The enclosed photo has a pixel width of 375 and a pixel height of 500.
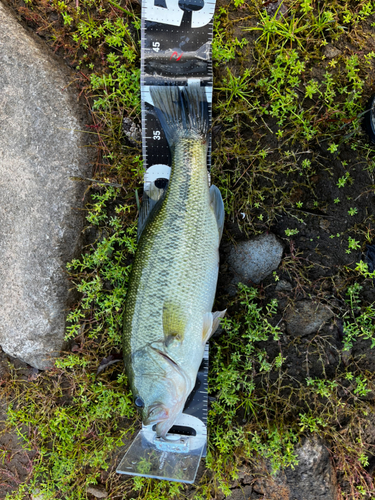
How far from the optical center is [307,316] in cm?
295

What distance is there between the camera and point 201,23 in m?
2.90

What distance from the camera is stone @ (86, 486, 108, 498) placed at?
122 inches

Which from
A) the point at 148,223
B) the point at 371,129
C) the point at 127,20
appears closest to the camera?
the point at 148,223

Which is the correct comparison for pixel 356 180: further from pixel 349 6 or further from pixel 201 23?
pixel 201 23

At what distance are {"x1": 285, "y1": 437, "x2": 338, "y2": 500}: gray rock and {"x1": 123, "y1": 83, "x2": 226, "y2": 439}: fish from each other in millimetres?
1402

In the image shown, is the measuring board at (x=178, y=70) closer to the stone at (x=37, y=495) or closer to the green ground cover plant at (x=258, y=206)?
the green ground cover plant at (x=258, y=206)

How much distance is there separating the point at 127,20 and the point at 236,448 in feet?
14.0

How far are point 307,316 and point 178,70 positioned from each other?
8.59ft

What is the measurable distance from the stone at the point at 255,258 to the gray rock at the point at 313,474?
1622mm

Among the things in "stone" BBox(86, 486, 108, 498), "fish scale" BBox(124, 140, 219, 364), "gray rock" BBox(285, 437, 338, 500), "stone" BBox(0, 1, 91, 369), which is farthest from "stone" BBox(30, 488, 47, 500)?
"gray rock" BBox(285, 437, 338, 500)

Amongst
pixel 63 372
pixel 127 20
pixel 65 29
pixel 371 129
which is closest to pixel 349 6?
pixel 371 129

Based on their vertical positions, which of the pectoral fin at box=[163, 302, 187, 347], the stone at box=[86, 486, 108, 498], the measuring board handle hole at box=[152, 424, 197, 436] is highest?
the pectoral fin at box=[163, 302, 187, 347]

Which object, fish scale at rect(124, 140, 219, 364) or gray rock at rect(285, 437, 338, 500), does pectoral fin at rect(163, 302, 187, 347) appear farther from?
gray rock at rect(285, 437, 338, 500)

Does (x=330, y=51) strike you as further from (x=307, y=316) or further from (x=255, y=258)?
(x=307, y=316)
